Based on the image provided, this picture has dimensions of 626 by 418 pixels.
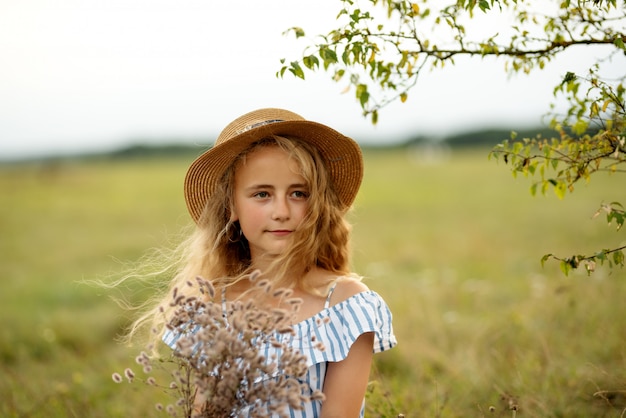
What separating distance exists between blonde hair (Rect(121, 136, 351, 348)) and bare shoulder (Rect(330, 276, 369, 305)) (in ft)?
0.32

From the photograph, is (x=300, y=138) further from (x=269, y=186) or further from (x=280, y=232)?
(x=280, y=232)

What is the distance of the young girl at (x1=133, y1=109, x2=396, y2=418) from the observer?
8.98 ft

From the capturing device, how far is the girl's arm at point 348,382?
105 inches

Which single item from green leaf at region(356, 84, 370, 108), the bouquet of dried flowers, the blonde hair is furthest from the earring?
the bouquet of dried flowers

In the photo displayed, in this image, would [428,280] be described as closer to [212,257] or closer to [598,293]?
[598,293]

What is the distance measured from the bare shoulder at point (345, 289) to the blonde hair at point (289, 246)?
99mm

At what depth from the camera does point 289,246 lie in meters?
2.90

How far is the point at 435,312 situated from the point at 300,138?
3579 mm

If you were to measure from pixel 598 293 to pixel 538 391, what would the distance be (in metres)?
2.16

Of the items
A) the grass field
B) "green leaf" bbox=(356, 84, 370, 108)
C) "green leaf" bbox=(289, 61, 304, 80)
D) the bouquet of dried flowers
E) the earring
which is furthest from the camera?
the grass field

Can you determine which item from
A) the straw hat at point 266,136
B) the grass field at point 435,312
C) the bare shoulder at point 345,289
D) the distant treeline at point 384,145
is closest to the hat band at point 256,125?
the straw hat at point 266,136

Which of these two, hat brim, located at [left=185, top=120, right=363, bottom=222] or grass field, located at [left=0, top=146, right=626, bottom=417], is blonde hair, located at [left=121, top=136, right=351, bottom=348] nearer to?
hat brim, located at [left=185, top=120, right=363, bottom=222]

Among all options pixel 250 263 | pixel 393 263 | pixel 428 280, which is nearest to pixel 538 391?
pixel 250 263

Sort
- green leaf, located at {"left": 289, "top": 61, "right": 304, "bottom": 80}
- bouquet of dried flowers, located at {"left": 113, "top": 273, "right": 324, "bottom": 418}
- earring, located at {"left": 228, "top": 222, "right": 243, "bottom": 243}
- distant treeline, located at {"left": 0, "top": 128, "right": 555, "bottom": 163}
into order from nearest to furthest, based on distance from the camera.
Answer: bouquet of dried flowers, located at {"left": 113, "top": 273, "right": 324, "bottom": 418}
green leaf, located at {"left": 289, "top": 61, "right": 304, "bottom": 80}
earring, located at {"left": 228, "top": 222, "right": 243, "bottom": 243}
distant treeline, located at {"left": 0, "top": 128, "right": 555, "bottom": 163}
